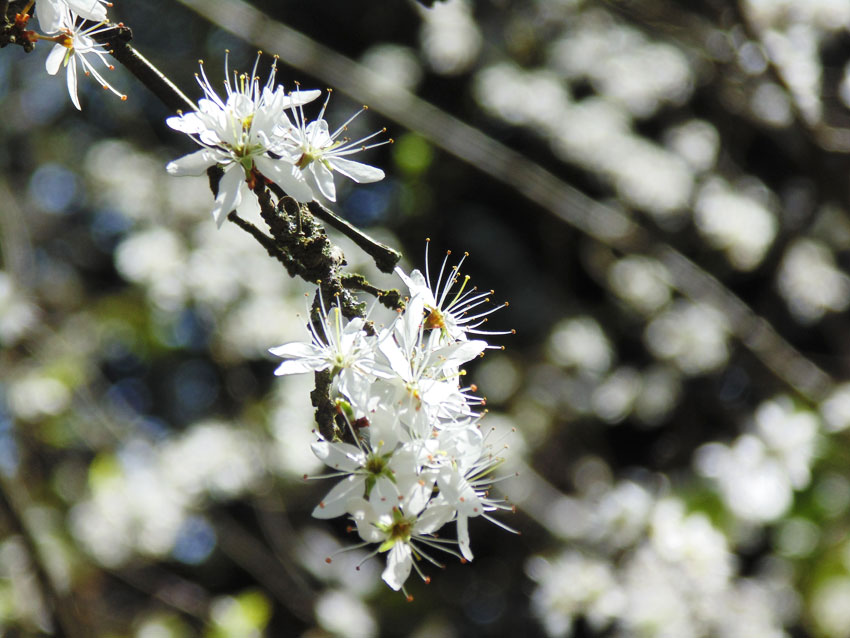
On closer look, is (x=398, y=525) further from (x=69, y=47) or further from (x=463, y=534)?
(x=69, y=47)

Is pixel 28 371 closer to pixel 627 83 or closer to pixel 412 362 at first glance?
pixel 412 362

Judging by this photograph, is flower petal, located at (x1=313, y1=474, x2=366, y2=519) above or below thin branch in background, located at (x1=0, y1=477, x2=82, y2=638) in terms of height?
above

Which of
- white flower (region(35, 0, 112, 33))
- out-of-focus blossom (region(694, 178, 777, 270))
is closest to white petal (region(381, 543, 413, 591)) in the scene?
white flower (region(35, 0, 112, 33))

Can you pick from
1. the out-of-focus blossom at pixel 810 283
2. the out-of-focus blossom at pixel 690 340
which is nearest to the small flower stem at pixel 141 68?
the out-of-focus blossom at pixel 690 340

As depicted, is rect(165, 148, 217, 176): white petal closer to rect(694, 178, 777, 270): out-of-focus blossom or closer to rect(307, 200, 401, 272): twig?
rect(307, 200, 401, 272): twig

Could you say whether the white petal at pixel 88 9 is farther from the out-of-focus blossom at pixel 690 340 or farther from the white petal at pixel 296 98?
the out-of-focus blossom at pixel 690 340

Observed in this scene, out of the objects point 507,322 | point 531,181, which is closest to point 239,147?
point 531,181

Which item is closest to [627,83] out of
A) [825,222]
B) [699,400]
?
[825,222]

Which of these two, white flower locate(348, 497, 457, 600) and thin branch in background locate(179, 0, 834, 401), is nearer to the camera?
white flower locate(348, 497, 457, 600)

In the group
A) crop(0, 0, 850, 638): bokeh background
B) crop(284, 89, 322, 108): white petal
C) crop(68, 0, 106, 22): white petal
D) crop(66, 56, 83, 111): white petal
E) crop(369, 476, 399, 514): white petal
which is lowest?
crop(0, 0, 850, 638): bokeh background
